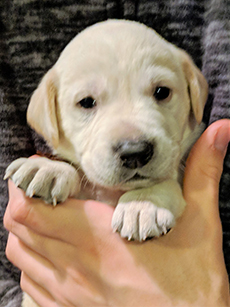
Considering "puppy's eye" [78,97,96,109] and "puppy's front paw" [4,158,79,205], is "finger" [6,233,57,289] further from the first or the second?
"puppy's eye" [78,97,96,109]

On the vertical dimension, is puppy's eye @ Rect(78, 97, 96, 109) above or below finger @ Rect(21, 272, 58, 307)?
above

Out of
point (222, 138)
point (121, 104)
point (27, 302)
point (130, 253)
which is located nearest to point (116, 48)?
point (121, 104)

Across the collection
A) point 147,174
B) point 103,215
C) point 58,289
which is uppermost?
point 147,174

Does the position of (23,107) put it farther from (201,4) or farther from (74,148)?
(201,4)

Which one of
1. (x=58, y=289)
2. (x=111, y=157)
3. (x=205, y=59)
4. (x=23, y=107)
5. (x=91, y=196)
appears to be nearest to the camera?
(x=111, y=157)

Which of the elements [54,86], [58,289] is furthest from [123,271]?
[54,86]

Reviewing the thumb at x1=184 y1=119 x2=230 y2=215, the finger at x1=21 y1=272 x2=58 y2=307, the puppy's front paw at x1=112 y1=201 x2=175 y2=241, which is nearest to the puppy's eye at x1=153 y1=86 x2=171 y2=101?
the thumb at x1=184 y1=119 x2=230 y2=215

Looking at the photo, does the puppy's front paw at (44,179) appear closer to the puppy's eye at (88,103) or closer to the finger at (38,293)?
the puppy's eye at (88,103)

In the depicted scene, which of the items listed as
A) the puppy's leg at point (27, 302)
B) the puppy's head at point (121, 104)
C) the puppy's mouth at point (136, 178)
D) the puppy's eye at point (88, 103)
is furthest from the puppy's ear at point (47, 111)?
the puppy's leg at point (27, 302)
